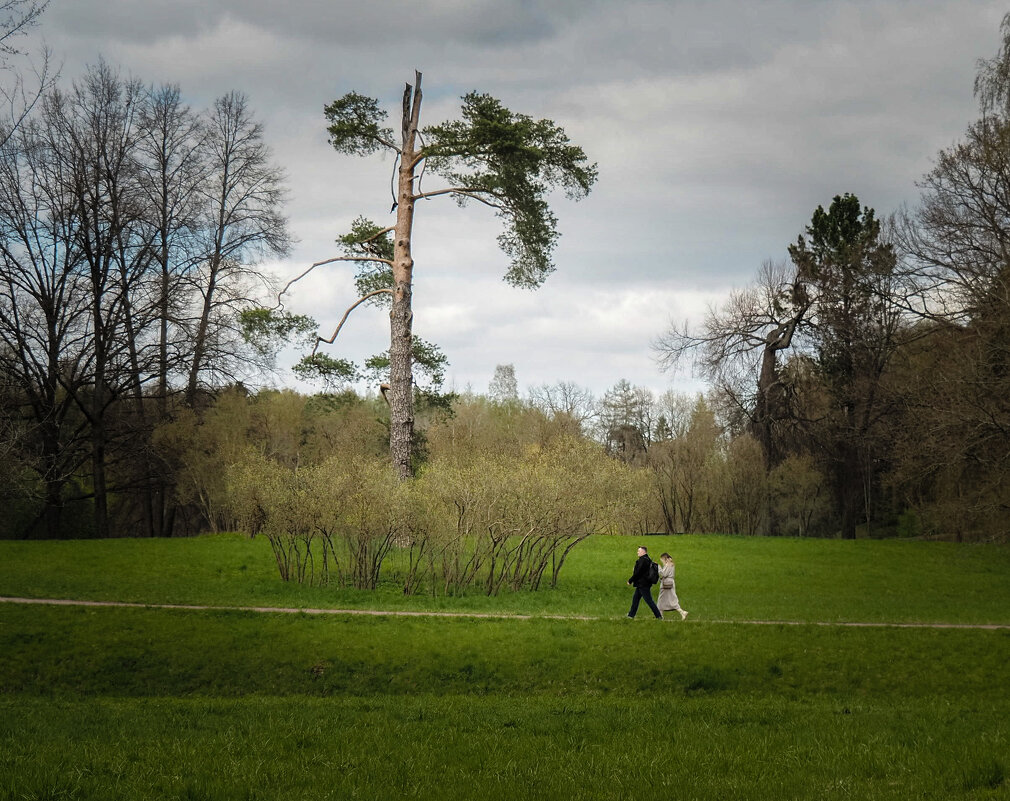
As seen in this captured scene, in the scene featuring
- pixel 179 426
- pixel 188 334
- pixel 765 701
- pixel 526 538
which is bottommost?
pixel 765 701

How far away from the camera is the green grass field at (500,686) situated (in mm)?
7184

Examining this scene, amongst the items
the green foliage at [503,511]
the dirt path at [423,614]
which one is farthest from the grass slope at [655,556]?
the green foliage at [503,511]

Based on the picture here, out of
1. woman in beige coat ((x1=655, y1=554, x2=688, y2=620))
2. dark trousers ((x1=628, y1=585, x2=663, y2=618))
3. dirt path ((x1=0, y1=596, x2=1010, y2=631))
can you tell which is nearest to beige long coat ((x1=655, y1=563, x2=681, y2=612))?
woman in beige coat ((x1=655, y1=554, x2=688, y2=620))

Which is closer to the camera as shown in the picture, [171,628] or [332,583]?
[171,628]

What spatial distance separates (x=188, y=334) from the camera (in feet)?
120

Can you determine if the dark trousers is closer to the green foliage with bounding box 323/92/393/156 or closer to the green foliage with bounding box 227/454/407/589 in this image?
the green foliage with bounding box 227/454/407/589

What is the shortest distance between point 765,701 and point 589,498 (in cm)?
1119

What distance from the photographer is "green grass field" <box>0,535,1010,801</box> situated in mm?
7184

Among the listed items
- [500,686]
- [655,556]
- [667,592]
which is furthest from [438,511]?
[655,556]

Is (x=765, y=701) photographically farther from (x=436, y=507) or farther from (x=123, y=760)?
(x=436, y=507)

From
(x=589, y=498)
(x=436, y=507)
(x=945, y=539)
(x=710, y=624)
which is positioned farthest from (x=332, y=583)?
(x=945, y=539)

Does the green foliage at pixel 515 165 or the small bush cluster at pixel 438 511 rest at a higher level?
the green foliage at pixel 515 165

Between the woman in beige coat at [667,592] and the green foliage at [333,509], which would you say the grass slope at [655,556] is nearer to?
the woman in beige coat at [667,592]

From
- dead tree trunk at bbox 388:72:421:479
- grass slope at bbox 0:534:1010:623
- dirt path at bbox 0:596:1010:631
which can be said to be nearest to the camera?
dirt path at bbox 0:596:1010:631
